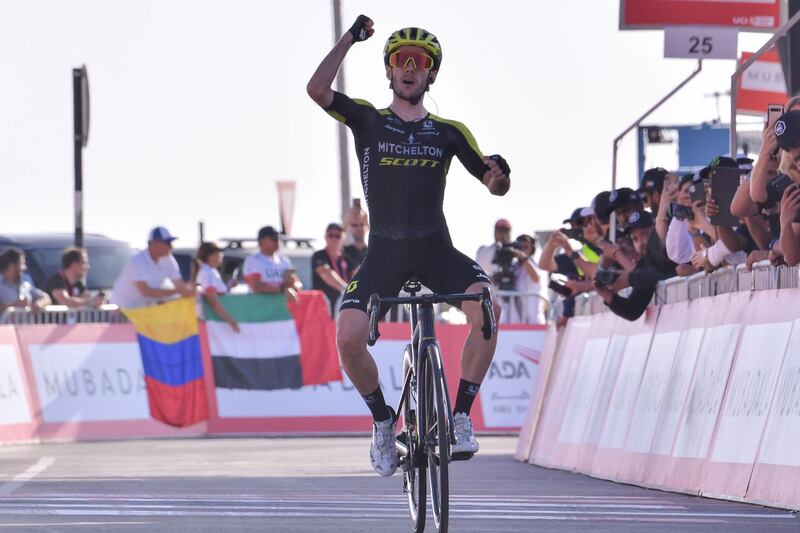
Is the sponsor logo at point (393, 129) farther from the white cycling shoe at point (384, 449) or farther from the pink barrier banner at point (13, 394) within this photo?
the pink barrier banner at point (13, 394)

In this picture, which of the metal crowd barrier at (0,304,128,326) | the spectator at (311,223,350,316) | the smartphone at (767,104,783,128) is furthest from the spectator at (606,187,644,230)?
the metal crowd barrier at (0,304,128,326)

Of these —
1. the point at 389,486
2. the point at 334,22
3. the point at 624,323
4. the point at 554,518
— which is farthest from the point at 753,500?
the point at 334,22

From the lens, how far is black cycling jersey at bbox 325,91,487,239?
9836 mm

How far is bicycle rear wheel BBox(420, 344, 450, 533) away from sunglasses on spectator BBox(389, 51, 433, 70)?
4.89 ft

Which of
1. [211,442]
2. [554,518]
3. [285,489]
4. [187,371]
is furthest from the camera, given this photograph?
[187,371]

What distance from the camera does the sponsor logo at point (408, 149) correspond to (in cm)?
988

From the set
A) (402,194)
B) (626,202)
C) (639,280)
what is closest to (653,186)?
(626,202)

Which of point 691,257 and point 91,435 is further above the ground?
point 691,257

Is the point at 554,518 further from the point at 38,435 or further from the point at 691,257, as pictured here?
the point at 38,435

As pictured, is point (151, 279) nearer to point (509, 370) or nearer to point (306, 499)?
point (509, 370)

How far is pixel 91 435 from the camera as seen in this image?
75.7 feet

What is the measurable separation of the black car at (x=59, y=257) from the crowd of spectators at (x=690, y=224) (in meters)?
15.1

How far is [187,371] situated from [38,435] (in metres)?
2.06

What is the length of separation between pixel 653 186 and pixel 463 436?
687 cm
